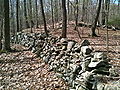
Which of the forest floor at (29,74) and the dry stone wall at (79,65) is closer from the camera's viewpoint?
the dry stone wall at (79,65)

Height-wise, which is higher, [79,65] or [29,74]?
[79,65]

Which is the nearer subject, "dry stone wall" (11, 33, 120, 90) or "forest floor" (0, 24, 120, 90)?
"dry stone wall" (11, 33, 120, 90)

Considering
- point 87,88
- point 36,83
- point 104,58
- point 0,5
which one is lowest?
point 36,83

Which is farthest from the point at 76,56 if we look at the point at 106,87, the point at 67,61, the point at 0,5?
the point at 0,5

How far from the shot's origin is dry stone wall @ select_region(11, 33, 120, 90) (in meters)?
3.85

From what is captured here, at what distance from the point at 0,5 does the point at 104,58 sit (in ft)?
43.9

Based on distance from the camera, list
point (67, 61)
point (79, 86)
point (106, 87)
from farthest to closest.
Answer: point (67, 61)
point (79, 86)
point (106, 87)

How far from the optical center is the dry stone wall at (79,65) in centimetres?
385

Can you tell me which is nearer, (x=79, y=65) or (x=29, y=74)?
(x=79, y=65)

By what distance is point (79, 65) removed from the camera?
4996 millimetres

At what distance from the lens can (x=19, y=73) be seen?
6574 millimetres

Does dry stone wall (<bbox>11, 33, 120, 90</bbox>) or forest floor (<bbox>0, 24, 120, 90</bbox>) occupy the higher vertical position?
dry stone wall (<bbox>11, 33, 120, 90</bbox>)

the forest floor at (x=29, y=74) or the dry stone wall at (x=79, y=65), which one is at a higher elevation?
the dry stone wall at (x=79, y=65)

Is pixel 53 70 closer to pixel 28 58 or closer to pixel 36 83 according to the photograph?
pixel 36 83
